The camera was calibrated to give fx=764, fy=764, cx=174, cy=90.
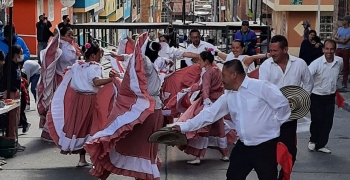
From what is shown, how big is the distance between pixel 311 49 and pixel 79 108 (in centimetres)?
918

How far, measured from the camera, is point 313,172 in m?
9.95

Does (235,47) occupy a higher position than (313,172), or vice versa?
(235,47)

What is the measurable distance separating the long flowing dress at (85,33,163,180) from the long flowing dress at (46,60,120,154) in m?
0.84

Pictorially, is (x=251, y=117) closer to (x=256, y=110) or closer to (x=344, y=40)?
(x=256, y=110)

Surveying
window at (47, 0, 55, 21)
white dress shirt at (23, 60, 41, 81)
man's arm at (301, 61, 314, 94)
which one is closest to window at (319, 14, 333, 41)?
window at (47, 0, 55, 21)

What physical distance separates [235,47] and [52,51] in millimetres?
2874

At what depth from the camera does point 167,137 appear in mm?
6879

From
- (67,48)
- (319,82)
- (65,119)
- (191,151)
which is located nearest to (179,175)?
(191,151)

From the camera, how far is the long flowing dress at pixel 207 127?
10.1 m

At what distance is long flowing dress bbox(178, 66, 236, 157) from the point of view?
10062mm

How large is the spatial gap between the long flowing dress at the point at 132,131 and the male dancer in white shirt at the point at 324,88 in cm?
307

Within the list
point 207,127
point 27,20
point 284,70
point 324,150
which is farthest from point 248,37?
point 27,20

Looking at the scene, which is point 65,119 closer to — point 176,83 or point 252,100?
point 176,83

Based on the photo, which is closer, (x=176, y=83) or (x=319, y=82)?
(x=319, y=82)
